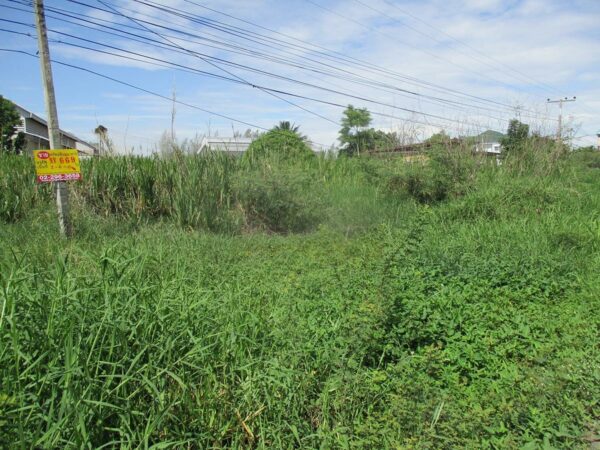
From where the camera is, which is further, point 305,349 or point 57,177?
point 57,177

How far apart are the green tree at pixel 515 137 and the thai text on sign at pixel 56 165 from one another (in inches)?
453

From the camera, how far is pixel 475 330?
145 inches

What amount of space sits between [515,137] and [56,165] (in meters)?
13.3

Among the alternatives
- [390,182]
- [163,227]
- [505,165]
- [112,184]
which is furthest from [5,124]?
[505,165]

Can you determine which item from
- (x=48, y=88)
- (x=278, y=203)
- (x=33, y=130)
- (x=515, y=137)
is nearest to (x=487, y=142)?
(x=515, y=137)

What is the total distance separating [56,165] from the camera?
23.7 feet

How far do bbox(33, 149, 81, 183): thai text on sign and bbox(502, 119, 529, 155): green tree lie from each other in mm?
11508

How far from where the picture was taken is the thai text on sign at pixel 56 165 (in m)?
7.08

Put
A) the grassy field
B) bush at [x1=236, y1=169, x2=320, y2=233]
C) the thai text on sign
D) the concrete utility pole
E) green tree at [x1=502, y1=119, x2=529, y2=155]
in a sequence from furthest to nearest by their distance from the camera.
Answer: green tree at [x1=502, y1=119, x2=529, y2=155] → bush at [x1=236, y1=169, x2=320, y2=233] → the concrete utility pole → the thai text on sign → the grassy field

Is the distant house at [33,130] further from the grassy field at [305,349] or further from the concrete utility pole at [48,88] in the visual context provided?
the grassy field at [305,349]

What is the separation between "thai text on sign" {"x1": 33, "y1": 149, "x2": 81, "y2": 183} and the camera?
23.2 ft

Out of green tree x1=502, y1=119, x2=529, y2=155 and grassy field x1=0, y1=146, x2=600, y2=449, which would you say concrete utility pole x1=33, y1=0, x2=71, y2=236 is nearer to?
grassy field x1=0, y1=146, x2=600, y2=449

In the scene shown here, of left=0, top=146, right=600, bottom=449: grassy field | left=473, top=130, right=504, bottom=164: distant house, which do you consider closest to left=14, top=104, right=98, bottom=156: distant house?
left=473, top=130, right=504, bottom=164: distant house

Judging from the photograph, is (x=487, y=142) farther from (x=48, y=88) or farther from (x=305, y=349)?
(x=305, y=349)
